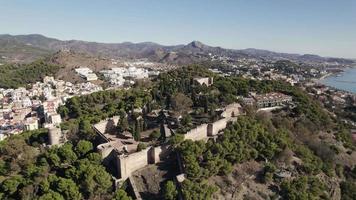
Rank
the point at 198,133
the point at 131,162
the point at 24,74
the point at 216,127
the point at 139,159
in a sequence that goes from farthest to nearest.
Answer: the point at 24,74 → the point at 216,127 → the point at 198,133 → the point at 139,159 → the point at 131,162

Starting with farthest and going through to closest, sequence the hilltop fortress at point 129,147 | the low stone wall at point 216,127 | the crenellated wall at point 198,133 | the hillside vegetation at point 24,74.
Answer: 1. the hillside vegetation at point 24,74
2. the low stone wall at point 216,127
3. the crenellated wall at point 198,133
4. the hilltop fortress at point 129,147

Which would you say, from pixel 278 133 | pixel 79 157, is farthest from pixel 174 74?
pixel 79 157

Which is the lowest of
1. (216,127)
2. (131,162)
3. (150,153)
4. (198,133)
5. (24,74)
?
(24,74)

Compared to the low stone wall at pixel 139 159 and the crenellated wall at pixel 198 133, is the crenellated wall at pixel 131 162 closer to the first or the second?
the low stone wall at pixel 139 159

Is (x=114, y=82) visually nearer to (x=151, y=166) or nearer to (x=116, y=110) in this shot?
(x=116, y=110)

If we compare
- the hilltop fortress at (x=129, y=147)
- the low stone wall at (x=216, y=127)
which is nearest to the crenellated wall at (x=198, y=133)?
the hilltop fortress at (x=129, y=147)

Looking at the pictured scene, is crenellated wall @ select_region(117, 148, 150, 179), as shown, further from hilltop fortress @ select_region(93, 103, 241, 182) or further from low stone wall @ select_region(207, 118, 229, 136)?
low stone wall @ select_region(207, 118, 229, 136)

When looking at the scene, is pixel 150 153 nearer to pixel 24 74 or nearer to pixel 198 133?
pixel 198 133

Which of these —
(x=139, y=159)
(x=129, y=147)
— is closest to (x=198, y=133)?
(x=129, y=147)

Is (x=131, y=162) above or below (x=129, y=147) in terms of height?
above

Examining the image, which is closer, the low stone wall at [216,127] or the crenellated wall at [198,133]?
the crenellated wall at [198,133]

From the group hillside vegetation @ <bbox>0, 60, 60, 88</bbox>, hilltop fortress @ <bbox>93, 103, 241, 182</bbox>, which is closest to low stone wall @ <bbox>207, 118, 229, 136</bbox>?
hilltop fortress @ <bbox>93, 103, 241, 182</bbox>
